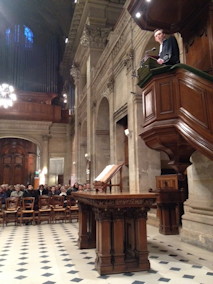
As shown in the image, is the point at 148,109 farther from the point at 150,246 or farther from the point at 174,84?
the point at 150,246

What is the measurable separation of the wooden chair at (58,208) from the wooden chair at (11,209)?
1192 millimetres

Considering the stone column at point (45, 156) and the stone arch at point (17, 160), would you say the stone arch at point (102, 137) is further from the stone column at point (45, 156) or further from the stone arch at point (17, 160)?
the stone arch at point (17, 160)

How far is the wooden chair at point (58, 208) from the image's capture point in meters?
9.38

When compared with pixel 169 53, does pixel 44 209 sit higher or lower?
lower

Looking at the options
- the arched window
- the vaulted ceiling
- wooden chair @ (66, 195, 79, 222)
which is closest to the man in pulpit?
wooden chair @ (66, 195, 79, 222)

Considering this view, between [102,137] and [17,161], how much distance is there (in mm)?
11470

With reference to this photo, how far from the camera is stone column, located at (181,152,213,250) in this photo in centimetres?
503

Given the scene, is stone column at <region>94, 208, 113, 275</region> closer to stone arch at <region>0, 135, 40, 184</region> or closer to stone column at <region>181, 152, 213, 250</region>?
stone column at <region>181, 152, 213, 250</region>

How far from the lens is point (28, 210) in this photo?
930cm

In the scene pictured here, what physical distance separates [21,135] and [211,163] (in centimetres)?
1723

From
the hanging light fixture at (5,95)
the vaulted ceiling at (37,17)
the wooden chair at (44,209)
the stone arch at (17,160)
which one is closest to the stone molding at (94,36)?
the hanging light fixture at (5,95)

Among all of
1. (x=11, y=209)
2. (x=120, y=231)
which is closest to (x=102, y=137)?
(x=11, y=209)

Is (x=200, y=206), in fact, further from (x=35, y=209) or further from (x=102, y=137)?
(x=102, y=137)

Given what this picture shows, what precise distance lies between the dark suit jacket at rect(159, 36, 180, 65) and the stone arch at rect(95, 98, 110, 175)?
31.1ft
